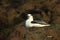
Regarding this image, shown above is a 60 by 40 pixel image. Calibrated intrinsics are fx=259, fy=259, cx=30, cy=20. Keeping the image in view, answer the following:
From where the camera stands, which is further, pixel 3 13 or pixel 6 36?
pixel 3 13

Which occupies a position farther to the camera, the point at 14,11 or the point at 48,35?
the point at 14,11

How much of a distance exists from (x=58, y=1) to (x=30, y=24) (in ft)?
17.7

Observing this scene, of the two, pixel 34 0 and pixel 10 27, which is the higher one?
pixel 34 0

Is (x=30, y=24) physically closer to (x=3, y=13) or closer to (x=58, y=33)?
(x=58, y=33)

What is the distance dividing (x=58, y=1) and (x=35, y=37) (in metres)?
6.15

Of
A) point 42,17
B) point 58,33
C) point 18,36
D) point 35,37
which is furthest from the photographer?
point 42,17

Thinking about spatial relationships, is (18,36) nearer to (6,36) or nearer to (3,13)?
(6,36)

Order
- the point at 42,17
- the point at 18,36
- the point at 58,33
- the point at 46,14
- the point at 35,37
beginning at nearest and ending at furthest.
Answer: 1. the point at 35,37
2. the point at 58,33
3. the point at 18,36
4. the point at 42,17
5. the point at 46,14

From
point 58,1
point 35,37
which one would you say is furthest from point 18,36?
point 58,1

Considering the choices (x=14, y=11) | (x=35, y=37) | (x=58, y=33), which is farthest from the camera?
(x=14, y=11)

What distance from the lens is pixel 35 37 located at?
26.9 feet

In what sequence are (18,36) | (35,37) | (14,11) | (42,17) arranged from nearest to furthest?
1. (35,37)
2. (18,36)
3. (42,17)
4. (14,11)

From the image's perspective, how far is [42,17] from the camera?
12688 mm

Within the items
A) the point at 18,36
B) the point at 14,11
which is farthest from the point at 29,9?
the point at 18,36
